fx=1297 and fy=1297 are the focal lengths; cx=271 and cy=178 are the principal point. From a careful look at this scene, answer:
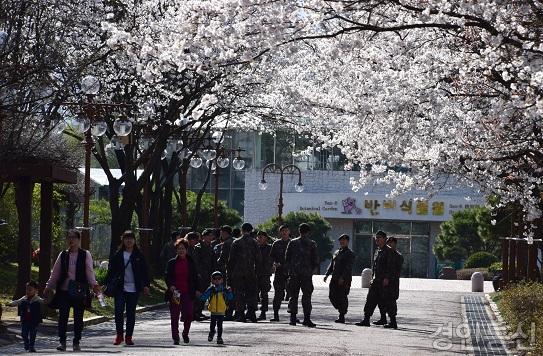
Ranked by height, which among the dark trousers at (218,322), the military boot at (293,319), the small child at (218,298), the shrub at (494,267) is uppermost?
the small child at (218,298)

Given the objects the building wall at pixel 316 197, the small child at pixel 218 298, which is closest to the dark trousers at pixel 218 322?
the small child at pixel 218 298

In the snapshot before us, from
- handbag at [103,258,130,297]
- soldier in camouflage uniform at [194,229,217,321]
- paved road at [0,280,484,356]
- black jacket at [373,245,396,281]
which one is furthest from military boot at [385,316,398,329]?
handbag at [103,258,130,297]

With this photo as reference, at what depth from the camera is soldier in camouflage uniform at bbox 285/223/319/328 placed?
23.8m

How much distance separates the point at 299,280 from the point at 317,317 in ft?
13.3

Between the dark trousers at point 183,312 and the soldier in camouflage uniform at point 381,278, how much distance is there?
21.9ft

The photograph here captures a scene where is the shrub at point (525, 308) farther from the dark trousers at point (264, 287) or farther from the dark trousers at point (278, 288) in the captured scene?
the dark trousers at point (264, 287)

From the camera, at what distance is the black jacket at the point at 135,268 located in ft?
59.2

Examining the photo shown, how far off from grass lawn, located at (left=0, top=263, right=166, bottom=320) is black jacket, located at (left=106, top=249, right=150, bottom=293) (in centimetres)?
596

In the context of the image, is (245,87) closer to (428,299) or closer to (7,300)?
(7,300)

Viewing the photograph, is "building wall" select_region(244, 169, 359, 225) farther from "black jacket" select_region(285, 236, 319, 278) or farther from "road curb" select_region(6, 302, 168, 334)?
"black jacket" select_region(285, 236, 319, 278)

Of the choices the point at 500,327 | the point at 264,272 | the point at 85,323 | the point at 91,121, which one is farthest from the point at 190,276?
the point at 500,327

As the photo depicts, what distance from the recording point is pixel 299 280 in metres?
24.0

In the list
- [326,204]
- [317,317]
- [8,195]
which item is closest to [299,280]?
[317,317]

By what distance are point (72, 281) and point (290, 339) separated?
382 centimetres
